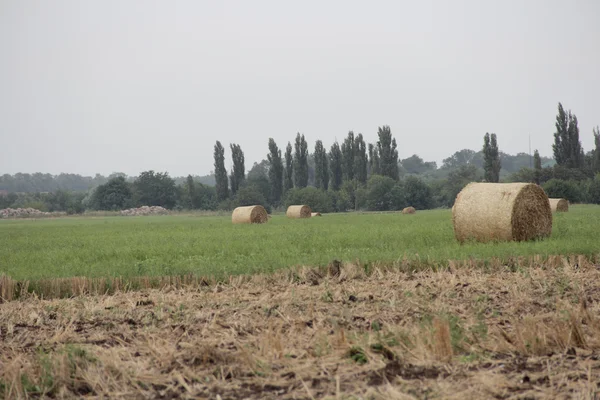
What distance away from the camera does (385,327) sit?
20.1 feet

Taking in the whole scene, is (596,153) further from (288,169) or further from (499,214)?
(499,214)

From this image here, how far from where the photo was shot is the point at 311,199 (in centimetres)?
8038

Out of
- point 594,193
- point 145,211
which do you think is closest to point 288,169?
point 145,211

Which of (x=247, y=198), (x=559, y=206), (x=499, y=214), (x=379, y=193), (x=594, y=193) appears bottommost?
(x=559, y=206)

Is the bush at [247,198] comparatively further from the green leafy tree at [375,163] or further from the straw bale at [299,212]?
the straw bale at [299,212]

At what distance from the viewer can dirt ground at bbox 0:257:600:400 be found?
4.49 meters

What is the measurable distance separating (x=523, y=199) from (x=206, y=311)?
36.6 feet

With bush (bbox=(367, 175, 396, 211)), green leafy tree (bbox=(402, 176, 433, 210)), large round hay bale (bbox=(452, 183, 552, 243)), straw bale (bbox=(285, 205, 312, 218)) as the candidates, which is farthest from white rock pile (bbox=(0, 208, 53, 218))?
large round hay bale (bbox=(452, 183, 552, 243))

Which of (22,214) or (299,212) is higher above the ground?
(22,214)

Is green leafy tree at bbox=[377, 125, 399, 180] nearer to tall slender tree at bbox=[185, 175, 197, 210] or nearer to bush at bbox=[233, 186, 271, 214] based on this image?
bush at bbox=[233, 186, 271, 214]

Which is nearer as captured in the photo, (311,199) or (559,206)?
(559,206)

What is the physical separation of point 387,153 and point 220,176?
23.2 meters

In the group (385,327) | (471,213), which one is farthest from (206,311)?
(471,213)

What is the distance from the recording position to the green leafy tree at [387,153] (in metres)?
86.3
